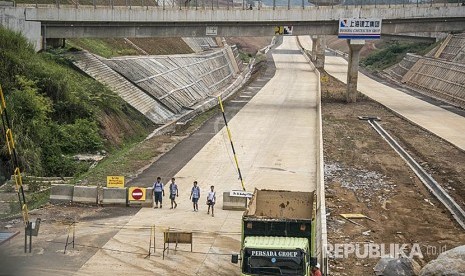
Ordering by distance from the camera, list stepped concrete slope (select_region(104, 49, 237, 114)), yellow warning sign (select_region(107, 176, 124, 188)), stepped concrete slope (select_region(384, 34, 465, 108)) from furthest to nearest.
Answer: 1. stepped concrete slope (select_region(384, 34, 465, 108))
2. stepped concrete slope (select_region(104, 49, 237, 114))
3. yellow warning sign (select_region(107, 176, 124, 188))

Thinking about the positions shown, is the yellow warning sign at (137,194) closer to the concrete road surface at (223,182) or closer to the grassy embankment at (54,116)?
the concrete road surface at (223,182)

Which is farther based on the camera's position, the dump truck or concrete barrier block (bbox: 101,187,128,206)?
concrete barrier block (bbox: 101,187,128,206)

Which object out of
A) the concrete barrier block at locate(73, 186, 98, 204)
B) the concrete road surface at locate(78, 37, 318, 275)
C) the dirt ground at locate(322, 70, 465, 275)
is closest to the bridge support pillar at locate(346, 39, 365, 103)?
the concrete road surface at locate(78, 37, 318, 275)

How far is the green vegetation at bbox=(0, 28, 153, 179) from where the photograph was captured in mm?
38875

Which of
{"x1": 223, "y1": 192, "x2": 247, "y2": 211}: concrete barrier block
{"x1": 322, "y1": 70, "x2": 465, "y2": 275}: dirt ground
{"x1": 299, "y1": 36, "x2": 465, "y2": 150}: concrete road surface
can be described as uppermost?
{"x1": 223, "y1": 192, "x2": 247, "y2": 211}: concrete barrier block

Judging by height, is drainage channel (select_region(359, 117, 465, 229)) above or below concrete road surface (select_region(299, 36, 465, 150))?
above

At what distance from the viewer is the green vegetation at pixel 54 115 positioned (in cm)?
3888

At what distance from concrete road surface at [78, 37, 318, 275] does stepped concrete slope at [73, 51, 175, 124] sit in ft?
21.0

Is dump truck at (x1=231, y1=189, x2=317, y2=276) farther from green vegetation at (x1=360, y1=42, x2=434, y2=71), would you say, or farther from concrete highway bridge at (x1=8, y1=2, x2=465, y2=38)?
green vegetation at (x1=360, y1=42, x2=434, y2=71)

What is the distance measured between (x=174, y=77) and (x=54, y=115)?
1254 inches

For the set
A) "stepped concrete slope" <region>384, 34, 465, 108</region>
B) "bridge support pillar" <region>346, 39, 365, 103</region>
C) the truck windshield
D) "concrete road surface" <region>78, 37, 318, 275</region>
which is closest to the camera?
the truck windshield

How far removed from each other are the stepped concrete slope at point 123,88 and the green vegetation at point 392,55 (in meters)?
75.9

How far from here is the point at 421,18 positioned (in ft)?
243

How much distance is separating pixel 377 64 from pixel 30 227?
128227 mm
